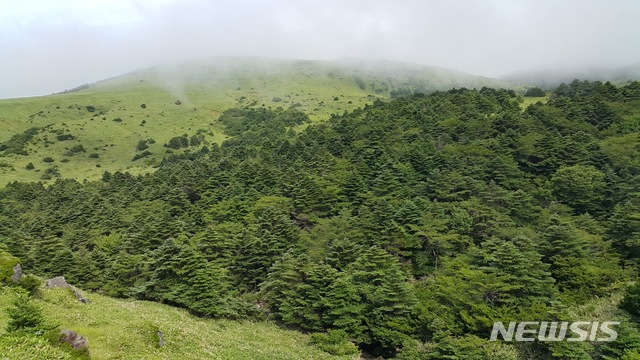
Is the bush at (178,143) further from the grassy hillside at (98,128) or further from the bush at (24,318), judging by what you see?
the bush at (24,318)

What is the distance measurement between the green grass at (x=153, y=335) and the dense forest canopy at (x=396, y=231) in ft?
11.0

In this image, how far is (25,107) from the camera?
175 m

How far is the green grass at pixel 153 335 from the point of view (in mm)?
20156

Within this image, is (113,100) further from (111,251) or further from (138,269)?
(138,269)

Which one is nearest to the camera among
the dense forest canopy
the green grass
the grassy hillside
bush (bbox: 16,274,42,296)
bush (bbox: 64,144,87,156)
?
the green grass

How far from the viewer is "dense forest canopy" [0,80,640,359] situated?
3556 cm

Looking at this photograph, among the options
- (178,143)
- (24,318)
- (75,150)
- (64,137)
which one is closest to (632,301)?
(24,318)

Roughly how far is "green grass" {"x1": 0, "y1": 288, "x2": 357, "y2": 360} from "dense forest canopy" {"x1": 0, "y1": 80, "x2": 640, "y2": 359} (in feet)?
11.0

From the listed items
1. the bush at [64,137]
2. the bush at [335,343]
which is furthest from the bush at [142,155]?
the bush at [335,343]

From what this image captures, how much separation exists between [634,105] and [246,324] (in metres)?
91.1

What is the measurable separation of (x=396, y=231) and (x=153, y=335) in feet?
105

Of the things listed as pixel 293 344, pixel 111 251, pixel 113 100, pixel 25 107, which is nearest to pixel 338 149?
pixel 111 251

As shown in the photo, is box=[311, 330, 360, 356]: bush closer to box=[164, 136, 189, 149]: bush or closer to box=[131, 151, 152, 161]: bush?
box=[131, 151, 152, 161]: bush

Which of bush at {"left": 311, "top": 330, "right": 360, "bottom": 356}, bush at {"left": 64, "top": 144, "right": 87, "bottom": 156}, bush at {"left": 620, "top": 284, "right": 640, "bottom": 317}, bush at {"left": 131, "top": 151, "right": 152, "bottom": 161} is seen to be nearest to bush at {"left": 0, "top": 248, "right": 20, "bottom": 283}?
bush at {"left": 311, "top": 330, "right": 360, "bottom": 356}
